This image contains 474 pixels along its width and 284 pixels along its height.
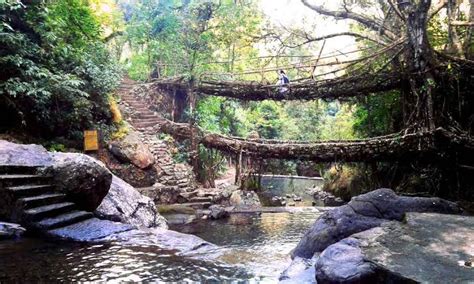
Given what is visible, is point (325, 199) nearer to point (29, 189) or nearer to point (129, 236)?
point (129, 236)

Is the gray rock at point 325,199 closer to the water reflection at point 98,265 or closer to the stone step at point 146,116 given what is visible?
the stone step at point 146,116

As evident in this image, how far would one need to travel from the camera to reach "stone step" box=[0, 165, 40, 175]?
5.07 meters

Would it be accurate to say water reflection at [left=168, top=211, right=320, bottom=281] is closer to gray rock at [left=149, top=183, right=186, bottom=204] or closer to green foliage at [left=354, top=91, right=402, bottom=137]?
gray rock at [left=149, top=183, right=186, bottom=204]

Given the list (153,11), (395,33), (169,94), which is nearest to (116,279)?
(395,33)

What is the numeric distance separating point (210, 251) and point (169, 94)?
37.3 ft

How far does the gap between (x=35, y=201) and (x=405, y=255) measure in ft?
14.1

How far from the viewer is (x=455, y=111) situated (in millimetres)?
8227

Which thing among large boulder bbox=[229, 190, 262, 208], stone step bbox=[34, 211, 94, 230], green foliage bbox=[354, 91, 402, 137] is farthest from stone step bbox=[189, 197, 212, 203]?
stone step bbox=[34, 211, 94, 230]

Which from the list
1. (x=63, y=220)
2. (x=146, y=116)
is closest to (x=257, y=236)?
(x=63, y=220)

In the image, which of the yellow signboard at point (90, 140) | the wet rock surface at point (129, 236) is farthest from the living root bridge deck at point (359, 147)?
the wet rock surface at point (129, 236)

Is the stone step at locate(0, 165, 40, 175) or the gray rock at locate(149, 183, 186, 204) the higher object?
the stone step at locate(0, 165, 40, 175)

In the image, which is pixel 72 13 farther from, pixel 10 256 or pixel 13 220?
pixel 10 256

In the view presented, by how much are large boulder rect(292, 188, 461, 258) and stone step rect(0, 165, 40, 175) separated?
3.68 m

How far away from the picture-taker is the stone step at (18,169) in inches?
199
